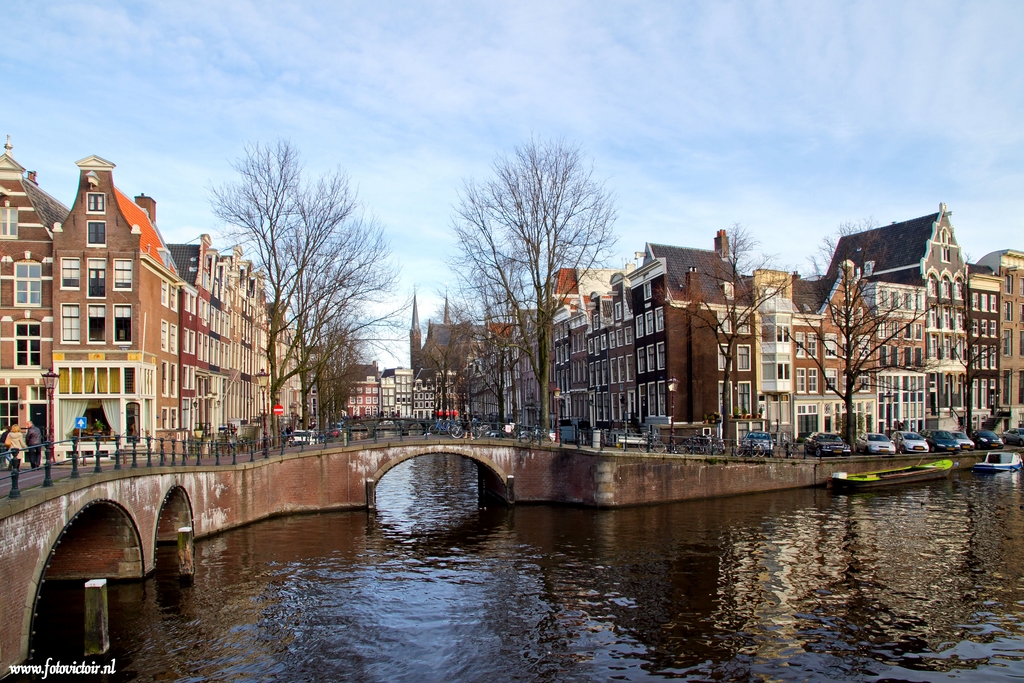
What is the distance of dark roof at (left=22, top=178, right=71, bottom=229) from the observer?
3812 cm

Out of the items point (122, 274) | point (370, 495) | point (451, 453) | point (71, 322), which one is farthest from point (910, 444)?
point (71, 322)

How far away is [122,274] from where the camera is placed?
37875mm

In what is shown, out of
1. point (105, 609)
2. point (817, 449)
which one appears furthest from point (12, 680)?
point (817, 449)

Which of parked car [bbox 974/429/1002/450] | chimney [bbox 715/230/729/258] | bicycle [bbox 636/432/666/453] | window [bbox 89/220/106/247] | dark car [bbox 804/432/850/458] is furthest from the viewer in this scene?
chimney [bbox 715/230/729/258]

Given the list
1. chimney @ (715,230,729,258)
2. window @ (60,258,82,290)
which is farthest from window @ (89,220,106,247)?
chimney @ (715,230,729,258)

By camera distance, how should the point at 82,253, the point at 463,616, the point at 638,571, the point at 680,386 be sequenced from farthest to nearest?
1. the point at 680,386
2. the point at 82,253
3. the point at 638,571
4. the point at 463,616

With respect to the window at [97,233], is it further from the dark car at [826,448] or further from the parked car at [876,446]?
the parked car at [876,446]

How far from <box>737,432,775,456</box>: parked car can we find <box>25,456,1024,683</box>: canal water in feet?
26.4

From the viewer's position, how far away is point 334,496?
113 ft

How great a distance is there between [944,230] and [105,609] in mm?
66424

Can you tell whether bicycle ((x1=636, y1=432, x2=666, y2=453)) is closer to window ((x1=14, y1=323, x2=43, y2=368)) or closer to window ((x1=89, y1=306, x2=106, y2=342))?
window ((x1=89, y1=306, x2=106, y2=342))

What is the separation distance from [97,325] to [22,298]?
3.82 meters

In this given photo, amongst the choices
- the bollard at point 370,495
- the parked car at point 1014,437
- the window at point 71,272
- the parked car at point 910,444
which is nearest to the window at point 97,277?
the window at point 71,272

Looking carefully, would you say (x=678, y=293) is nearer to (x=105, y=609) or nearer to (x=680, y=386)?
(x=680, y=386)
